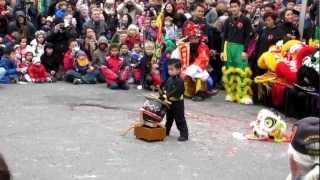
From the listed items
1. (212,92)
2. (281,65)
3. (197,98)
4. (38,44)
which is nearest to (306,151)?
(281,65)

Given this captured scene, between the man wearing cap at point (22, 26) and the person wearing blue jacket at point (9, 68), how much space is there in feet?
4.77

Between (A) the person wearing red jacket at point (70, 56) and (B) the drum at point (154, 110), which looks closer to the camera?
(B) the drum at point (154, 110)

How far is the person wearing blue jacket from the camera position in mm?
12125

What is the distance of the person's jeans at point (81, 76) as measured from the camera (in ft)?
41.5

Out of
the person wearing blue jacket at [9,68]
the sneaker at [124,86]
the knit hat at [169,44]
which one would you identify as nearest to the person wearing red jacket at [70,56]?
the person wearing blue jacket at [9,68]

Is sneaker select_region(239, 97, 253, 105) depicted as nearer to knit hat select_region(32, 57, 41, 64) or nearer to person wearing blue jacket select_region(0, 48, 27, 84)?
knit hat select_region(32, 57, 41, 64)

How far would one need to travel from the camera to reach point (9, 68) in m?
12.3

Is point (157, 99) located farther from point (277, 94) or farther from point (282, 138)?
point (277, 94)

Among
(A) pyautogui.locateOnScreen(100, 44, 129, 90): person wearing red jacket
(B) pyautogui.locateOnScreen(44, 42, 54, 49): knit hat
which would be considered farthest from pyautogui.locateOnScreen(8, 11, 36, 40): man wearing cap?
(A) pyautogui.locateOnScreen(100, 44, 129, 90): person wearing red jacket

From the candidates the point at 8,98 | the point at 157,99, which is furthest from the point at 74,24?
the point at 157,99

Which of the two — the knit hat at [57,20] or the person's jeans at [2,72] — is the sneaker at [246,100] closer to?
the person's jeans at [2,72]

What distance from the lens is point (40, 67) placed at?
492 inches

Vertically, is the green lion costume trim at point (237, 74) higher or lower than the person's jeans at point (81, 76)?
higher

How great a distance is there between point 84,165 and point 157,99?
5.19ft
